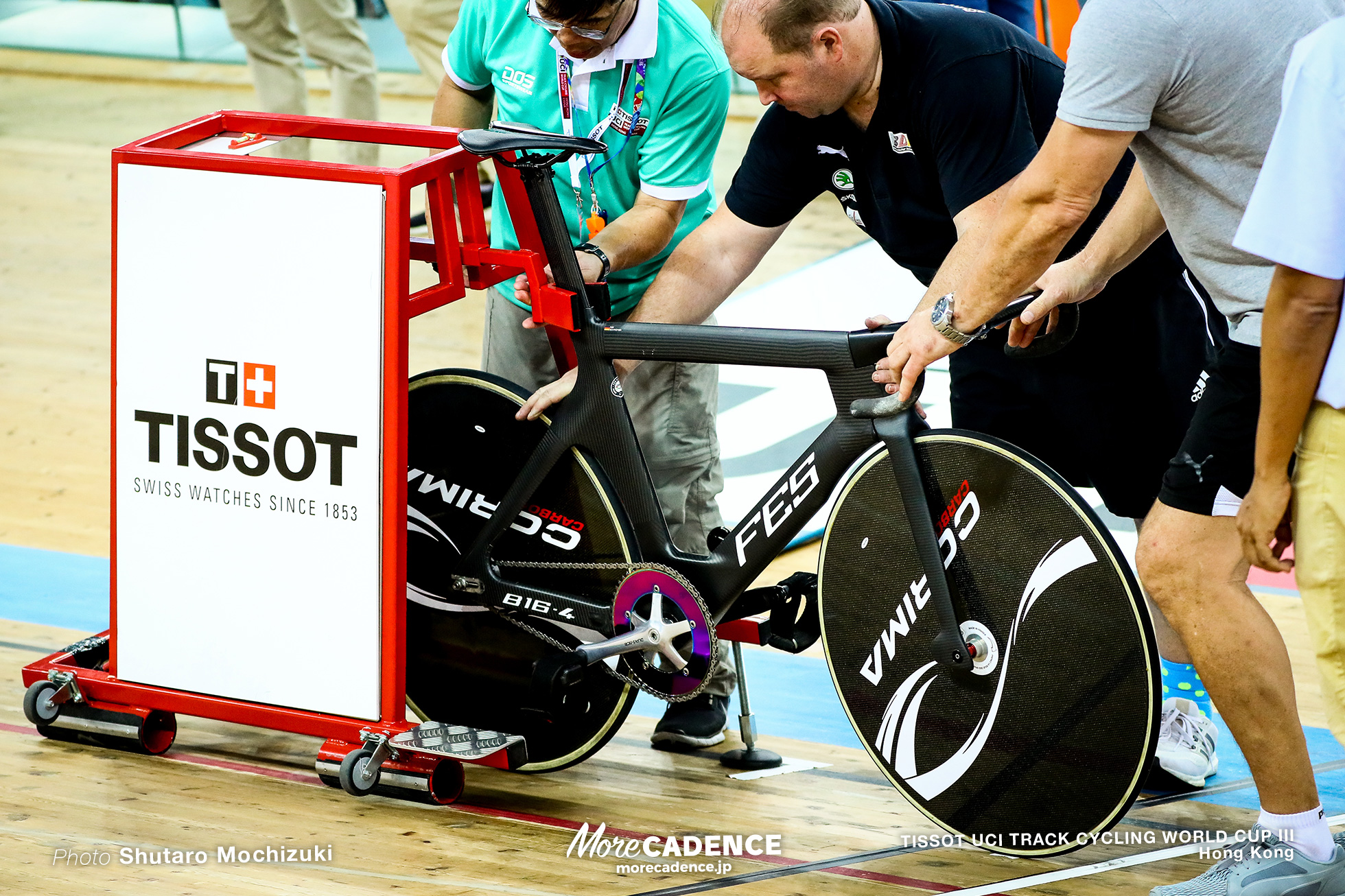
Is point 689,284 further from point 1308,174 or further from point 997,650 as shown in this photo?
point 1308,174

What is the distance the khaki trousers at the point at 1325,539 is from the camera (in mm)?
2053

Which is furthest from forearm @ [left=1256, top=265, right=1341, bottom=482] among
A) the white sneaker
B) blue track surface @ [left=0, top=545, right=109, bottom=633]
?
blue track surface @ [left=0, top=545, right=109, bottom=633]

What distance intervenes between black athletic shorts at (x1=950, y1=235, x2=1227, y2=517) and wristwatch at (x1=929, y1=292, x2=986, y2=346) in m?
0.56

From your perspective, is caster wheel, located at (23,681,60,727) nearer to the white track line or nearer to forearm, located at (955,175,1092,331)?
the white track line

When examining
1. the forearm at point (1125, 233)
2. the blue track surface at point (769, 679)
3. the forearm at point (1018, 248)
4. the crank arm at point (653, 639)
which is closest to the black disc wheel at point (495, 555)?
the crank arm at point (653, 639)

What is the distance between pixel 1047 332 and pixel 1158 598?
0.52 metres

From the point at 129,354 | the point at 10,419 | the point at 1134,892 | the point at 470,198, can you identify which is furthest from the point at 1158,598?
the point at 10,419

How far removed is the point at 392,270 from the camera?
106 inches

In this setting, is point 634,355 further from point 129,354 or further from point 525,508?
point 129,354

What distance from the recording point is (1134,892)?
2518mm

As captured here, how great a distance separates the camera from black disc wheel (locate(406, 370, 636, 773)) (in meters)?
2.95

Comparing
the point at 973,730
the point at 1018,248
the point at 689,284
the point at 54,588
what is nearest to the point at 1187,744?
the point at 973,730

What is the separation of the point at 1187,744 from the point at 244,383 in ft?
6.04

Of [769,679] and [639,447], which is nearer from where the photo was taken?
[639,447]
